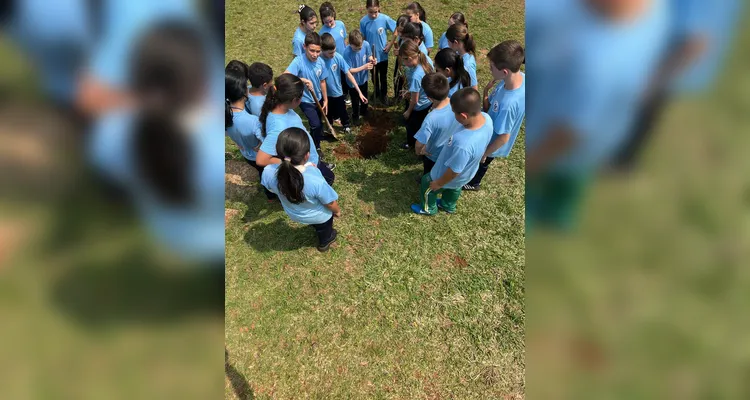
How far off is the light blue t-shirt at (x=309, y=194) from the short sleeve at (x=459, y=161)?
1393 mm

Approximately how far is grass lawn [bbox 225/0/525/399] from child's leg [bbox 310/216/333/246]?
0.20m

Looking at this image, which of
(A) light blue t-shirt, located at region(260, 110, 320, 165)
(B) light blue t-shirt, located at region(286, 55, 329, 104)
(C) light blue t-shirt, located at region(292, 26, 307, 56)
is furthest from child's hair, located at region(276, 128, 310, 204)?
(C) light blue t-shirt, located at region(292, 26, 307, 56)

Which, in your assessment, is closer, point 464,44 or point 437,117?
point 437,117

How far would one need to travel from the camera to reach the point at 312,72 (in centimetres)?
574

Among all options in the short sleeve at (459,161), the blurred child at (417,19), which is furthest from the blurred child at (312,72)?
the short sleeve at (459,161)

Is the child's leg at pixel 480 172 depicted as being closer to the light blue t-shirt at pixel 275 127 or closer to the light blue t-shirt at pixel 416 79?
the light blue t-shirt at pixel 416 79

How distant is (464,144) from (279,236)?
3.00 meters

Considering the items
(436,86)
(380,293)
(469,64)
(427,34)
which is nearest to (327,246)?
(380,293)

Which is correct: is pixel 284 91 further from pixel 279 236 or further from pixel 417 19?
pixel 417 19

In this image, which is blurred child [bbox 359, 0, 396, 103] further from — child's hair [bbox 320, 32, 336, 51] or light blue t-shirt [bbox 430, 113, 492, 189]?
light blue t-shirt [bbox 430, 113, 492, 189]
